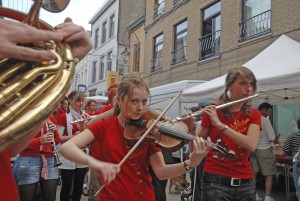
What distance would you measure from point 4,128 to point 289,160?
6.30 metres

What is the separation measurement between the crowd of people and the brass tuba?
0.05 m

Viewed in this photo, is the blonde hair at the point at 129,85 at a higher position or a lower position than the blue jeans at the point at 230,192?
higher

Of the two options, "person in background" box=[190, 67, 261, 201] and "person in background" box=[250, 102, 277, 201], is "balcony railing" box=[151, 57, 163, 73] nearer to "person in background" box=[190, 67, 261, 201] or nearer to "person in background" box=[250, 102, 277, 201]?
"person in background" box=[250, 102, 277, 201]

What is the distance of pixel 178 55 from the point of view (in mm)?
14938

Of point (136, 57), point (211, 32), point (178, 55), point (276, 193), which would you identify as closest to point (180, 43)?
point (178, 55)

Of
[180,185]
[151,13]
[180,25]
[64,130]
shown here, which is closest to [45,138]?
[64,130]

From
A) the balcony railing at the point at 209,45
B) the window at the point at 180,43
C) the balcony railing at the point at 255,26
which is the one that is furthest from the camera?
the window at the point at 180,43

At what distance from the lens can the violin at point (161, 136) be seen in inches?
83.0

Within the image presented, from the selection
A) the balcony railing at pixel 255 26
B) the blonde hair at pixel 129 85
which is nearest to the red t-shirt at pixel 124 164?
the blonde hair at pixel 129 85

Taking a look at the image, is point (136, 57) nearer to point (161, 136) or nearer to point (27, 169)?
point (27, 169)

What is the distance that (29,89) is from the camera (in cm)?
90

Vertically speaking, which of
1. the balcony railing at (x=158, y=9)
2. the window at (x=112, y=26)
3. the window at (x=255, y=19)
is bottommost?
the window at (x=255, y=19)

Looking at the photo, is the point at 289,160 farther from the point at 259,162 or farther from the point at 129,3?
the point at 129,3

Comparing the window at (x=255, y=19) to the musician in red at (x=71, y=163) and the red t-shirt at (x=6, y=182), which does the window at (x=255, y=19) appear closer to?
the musician in red at (x=71, y=163)
